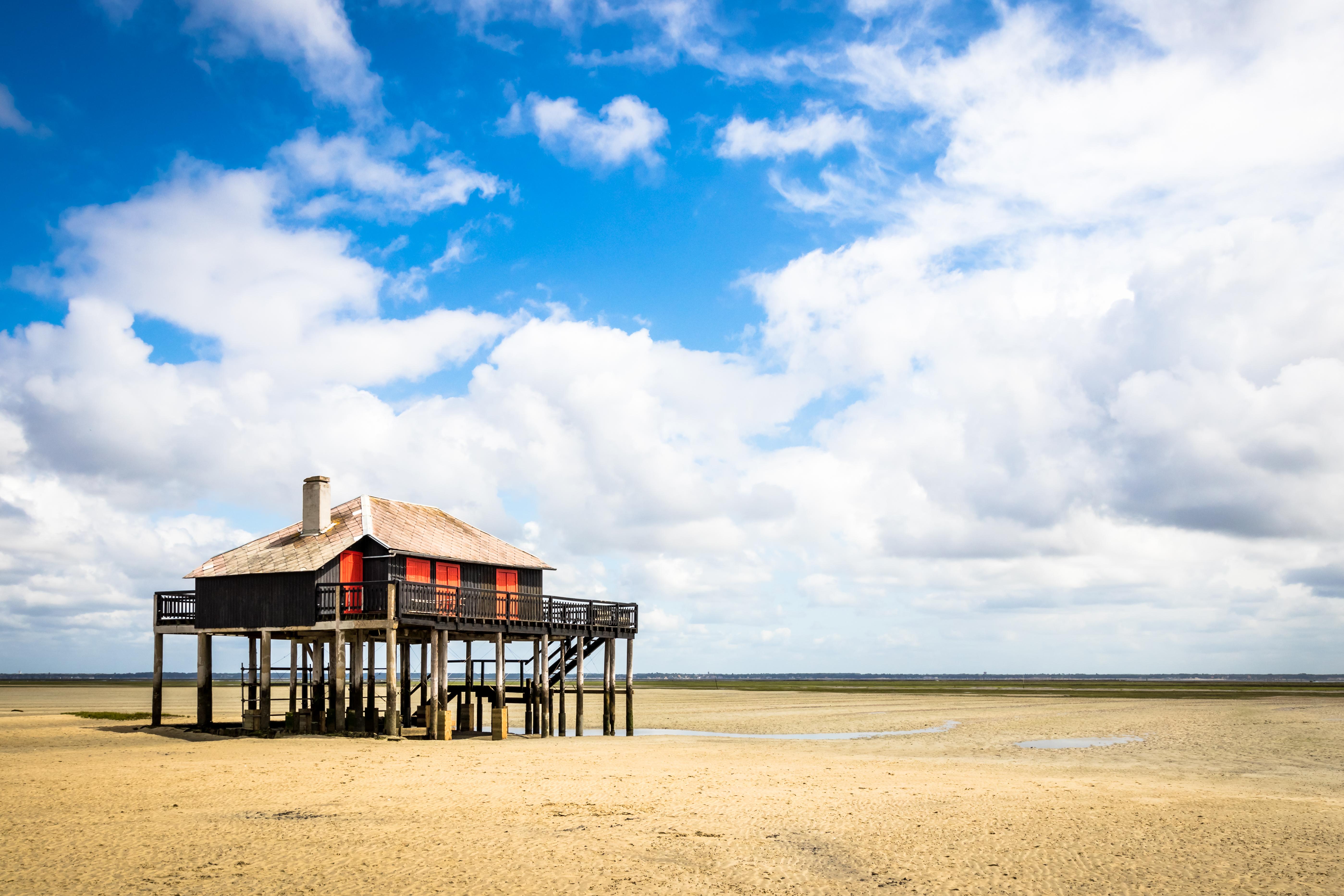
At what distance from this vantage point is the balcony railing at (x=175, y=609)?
104 feet

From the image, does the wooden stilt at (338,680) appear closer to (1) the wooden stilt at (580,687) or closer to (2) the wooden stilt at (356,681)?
(2) the wooden stilt at (356,681)

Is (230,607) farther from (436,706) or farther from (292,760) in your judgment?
(292,760)

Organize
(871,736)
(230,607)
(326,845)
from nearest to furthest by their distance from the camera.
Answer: (326,845) < (230,607) < (871,736)

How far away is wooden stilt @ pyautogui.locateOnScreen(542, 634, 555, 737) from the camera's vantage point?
32.7 meters

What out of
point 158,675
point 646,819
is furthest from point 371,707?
point 646,819

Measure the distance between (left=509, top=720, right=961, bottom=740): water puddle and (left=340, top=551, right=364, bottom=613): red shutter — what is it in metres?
8.98

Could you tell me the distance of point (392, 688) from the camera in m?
28.0

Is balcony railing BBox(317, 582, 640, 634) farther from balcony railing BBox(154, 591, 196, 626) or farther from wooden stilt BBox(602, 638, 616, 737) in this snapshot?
balcony railing BBox(154, 591, 196, 626)

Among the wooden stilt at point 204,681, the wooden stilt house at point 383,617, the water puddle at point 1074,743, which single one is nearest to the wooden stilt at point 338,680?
the wooden stilt house at point 383,617

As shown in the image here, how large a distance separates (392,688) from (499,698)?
11.8 ft

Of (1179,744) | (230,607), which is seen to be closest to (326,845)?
(230,607)

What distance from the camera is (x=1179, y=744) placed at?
106 ft

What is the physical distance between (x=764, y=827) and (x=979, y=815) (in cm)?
364

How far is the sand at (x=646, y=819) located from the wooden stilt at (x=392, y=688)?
1191 millimetres
